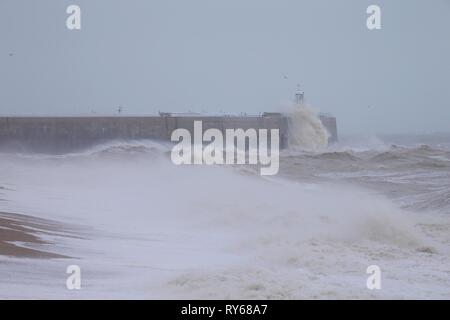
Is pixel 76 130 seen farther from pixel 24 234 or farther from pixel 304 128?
pixel 24 234

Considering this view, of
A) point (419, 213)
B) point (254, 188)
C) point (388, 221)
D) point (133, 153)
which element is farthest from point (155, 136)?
point (388, 221)

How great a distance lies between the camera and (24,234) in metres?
8.88

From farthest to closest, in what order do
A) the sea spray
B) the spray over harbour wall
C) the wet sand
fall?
1. the sea spray
2. the spray over harbour wall
3. the wet sand

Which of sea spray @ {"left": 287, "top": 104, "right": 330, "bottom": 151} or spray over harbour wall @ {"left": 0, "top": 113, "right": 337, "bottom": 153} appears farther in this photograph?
sea spray @ {"left": 287, "top": 104, "right": 330, "bottom": 151}

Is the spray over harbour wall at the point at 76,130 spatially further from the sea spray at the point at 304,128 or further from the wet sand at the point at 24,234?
the wet sand at the point at 24,234

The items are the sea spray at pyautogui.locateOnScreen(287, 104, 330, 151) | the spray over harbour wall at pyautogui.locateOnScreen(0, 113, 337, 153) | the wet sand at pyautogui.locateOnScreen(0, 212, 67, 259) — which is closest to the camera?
the wet sand at pyautogui.locateOnScreen(0, 212, 67, 259)

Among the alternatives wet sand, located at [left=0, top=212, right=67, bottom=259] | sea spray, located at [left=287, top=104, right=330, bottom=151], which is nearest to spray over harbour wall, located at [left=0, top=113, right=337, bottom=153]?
sea spray, located at [left=287, top=104, right=330, bottom=151]

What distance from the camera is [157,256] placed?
26.6ft

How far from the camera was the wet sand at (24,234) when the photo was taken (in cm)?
776

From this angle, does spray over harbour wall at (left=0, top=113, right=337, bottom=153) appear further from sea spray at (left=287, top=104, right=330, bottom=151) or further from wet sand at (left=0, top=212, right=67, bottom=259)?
wet sand at (left=0, top=212, right=67, bottom=259)

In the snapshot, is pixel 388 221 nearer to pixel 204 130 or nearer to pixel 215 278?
pixel 215 278

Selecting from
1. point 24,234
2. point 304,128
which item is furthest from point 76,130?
point 24,234

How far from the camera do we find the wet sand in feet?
25.5
